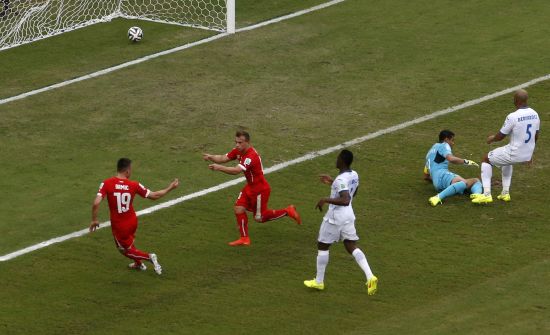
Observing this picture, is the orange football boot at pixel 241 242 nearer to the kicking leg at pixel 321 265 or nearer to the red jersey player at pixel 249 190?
the red jersey player at pixel 249 190

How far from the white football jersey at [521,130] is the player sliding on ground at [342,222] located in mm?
3931

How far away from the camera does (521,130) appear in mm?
19562

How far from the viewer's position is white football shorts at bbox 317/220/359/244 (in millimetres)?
16719

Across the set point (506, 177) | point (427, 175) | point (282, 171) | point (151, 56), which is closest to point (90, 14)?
point (151, 56)

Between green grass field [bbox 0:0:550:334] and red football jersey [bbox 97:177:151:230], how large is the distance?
889 millimetres

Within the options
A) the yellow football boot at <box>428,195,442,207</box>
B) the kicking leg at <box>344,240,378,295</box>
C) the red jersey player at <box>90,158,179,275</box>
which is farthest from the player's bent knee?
the yellow football boot at <box>428,195,442,207</box>

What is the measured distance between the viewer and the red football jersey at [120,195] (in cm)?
1711

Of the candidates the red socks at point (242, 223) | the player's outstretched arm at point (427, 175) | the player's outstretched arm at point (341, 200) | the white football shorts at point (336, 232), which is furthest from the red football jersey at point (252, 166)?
the player's outstretched arm at point (427, 175)

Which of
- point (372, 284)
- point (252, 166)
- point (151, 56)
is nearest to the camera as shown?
point (372, 284)

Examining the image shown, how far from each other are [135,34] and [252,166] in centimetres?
→ 1078

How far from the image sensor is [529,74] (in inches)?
1022

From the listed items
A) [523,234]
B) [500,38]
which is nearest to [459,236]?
[523,234]

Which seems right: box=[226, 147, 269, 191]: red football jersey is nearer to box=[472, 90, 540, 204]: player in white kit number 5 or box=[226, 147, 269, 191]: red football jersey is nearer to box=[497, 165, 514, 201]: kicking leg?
box=[472, 90, 540, 204]: player in white kit number 5

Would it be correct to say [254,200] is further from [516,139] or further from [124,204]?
[516,139]
